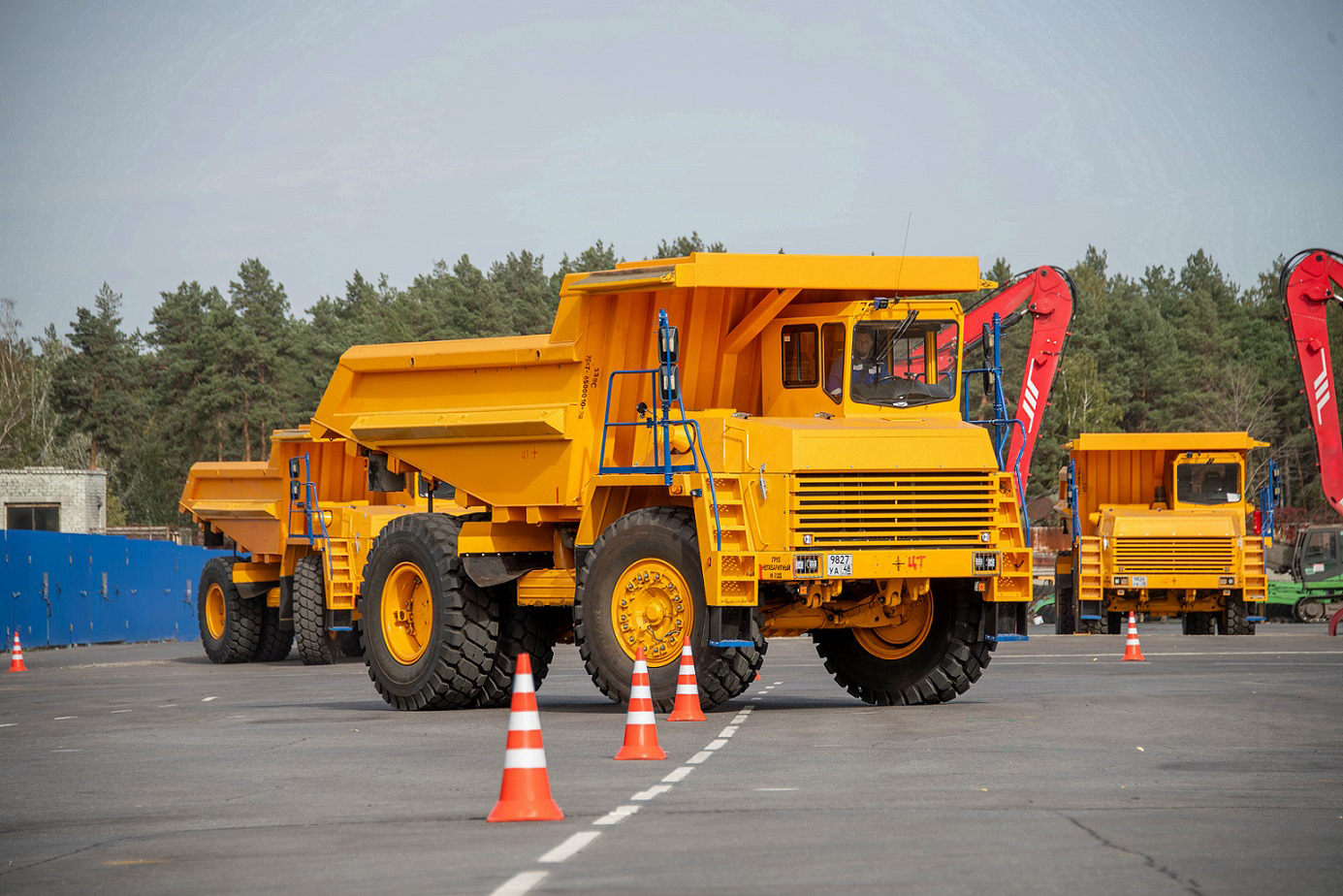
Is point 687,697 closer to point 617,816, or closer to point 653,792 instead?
point 653,792

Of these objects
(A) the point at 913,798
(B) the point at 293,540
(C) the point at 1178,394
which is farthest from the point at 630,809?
(C) the point at 1178,394

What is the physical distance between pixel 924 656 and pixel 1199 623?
866 inches

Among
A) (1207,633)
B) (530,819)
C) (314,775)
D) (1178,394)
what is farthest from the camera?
(1178,394)

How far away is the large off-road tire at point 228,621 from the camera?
109 ft

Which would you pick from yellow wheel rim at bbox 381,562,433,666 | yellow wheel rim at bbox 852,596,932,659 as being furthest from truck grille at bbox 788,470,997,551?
yellow wheel rim at bbox 381,562,433,666

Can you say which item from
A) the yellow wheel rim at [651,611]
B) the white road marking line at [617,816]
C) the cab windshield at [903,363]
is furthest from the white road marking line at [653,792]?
the cab windshield at [903,363]

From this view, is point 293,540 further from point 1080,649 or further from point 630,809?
point 630,809

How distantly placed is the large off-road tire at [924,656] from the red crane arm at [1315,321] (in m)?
21.3

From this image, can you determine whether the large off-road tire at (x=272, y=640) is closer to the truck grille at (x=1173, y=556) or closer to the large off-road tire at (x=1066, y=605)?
the truck grille at (x=1173, y=556)

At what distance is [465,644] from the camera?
19.2m

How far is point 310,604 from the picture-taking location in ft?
98.8

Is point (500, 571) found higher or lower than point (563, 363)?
lower

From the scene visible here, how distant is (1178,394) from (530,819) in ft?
282

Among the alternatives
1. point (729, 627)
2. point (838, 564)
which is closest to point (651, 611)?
point (729, 627)
